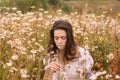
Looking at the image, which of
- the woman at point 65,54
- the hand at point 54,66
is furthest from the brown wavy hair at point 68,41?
the hand at point 54,66

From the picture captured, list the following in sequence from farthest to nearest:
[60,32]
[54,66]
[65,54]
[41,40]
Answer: [41,40] < [65,54] < [60,32] < [54,66]

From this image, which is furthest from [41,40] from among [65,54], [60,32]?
[60,32]

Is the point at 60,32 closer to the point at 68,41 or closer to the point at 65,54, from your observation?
the point at 68,41

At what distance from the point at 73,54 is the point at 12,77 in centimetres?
98

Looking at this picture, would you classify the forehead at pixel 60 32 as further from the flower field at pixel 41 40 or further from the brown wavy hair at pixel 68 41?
the flower field at pixel 41 40

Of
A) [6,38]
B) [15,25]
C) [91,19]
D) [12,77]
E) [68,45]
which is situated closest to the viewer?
[12,77]

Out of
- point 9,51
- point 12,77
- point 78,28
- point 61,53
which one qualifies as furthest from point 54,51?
point 78,28

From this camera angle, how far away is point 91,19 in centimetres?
550

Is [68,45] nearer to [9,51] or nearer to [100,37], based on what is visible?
[9,51]

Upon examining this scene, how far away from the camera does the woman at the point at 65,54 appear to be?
3.49m

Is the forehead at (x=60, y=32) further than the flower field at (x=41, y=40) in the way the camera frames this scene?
Yes

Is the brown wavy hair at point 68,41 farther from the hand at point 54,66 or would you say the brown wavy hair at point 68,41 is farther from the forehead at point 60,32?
the hand at point 54,66

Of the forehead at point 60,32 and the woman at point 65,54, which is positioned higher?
the forehead at point 60,32

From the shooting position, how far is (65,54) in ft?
12.0
